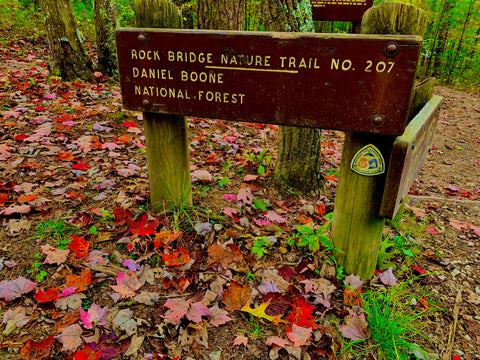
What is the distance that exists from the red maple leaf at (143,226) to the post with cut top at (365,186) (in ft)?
4.52

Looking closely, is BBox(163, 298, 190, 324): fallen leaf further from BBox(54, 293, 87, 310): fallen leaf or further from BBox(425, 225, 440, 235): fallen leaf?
BBox(425, 225, 440, 235): fallen leaf

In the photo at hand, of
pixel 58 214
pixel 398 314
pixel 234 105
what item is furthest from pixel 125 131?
pixel 398 314

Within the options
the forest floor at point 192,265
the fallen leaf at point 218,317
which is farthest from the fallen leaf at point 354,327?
the fallen leaf at point 218,317

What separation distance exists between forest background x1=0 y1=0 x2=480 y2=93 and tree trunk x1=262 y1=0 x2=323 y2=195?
8616mm

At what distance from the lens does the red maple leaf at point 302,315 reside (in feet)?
6.42

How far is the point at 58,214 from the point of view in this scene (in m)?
2.59

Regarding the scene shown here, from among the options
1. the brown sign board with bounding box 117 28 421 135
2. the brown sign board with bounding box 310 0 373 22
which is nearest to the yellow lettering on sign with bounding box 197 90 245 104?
the brown sign board with bounding box 117 28 421 135

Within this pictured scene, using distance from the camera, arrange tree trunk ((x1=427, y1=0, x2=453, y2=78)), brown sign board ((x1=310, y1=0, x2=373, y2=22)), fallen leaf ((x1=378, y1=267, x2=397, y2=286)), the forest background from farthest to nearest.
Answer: tree trunk ((x1=427, y1=0, x2=453, y2=78)) < the forest background < brown sign board ((x1=310, y1=0, x2=373, y2=22)) < fallen leaf ((x1=378, y1=267, x2=397, y2=286))

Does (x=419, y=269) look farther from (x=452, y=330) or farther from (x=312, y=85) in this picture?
(x=312, y=85)

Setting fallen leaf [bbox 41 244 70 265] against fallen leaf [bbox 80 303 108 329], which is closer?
fallen leaf [bbox 80 303 108 329]

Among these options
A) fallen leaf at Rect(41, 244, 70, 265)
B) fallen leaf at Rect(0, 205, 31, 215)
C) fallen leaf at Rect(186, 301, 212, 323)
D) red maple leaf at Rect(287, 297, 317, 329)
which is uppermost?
fallen leaf at Rect(0, 205, 31, 215)

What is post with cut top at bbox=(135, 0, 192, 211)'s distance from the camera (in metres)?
2.12

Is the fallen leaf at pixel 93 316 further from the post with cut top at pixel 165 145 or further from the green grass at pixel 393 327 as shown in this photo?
the green grass at pixel 393 327

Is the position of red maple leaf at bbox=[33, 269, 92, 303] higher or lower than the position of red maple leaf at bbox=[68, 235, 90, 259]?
lower
